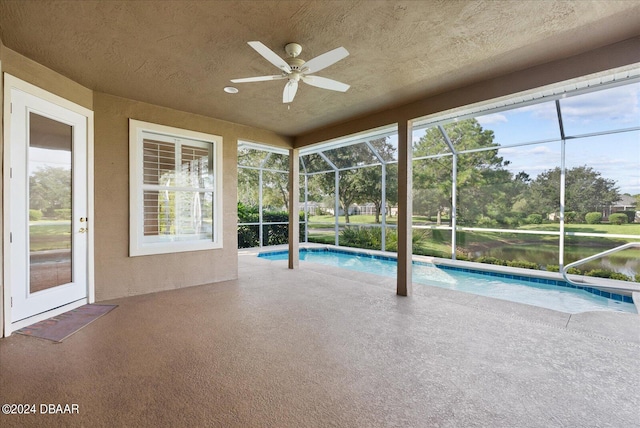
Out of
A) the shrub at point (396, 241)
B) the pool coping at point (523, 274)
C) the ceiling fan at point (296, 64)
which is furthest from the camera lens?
the shrub at point (396, 241)

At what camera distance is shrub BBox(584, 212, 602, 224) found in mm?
5941

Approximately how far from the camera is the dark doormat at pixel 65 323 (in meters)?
2.96

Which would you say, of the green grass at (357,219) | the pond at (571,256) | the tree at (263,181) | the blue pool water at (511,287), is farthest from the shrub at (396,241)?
the tree at (263,181)

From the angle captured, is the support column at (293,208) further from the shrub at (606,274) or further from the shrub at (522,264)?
the shrub at (606,274)

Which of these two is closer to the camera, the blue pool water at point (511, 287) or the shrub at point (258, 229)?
the blue pool water at point (511, 287)

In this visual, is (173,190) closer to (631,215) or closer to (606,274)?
(606,274)

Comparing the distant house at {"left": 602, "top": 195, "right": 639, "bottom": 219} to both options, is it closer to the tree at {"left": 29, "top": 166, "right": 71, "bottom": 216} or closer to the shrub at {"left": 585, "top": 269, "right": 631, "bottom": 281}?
the shrub at {"left": 585, "top": 269, "right": 631, "bottom": 281}

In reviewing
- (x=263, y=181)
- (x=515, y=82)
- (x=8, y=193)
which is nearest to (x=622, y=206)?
(x=515, y=82)

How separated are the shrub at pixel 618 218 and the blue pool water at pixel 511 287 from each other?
1.60 m

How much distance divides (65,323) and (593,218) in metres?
9.01

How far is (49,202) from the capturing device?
343cm

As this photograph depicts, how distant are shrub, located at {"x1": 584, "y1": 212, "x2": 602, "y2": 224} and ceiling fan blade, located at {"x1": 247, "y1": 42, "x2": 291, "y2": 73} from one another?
691 cm

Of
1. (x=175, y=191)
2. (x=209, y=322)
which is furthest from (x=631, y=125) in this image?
(x=175, y=191)

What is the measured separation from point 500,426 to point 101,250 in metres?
4.81
